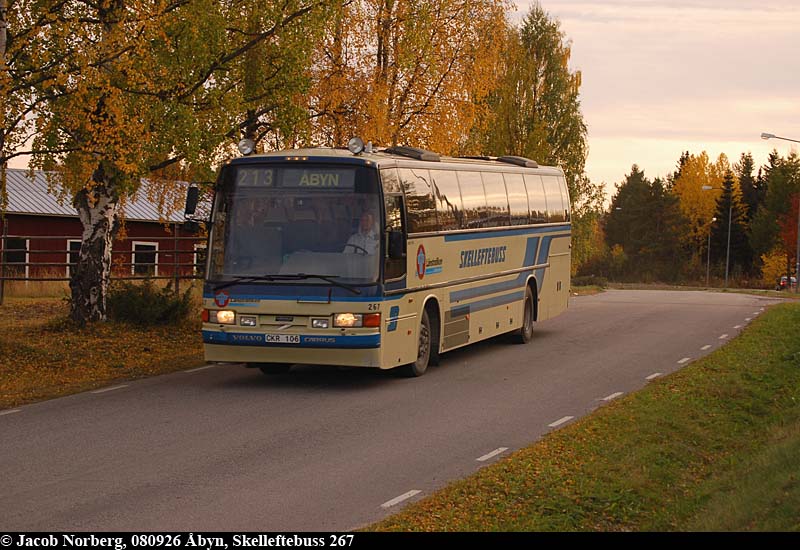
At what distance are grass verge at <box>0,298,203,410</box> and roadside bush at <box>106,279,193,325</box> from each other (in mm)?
282

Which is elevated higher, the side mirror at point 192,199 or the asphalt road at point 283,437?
the side mirror at point 192,199

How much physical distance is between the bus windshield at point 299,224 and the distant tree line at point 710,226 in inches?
3698

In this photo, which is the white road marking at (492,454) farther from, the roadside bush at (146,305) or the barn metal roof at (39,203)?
the barn metal roof at (39,203)

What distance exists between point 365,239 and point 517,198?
7.65 metres

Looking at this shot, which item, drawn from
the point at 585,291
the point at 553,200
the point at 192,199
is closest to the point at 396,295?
the point at 192,199

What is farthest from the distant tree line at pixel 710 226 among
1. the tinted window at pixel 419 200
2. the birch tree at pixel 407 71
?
the tinted window at pixel 419 200

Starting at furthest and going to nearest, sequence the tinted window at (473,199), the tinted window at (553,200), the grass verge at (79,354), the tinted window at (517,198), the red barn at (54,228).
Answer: the red barn at (54,228), the tinted window at (553,200), the tinted window at (517,198), the tinted window at (473,199), the grass verge at (79,354)

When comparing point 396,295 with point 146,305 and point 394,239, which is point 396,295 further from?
point 146,305

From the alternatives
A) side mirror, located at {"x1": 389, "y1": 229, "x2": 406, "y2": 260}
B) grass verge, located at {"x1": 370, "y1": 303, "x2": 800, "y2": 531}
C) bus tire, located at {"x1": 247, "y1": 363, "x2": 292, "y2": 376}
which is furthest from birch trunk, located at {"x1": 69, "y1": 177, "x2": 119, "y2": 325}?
grass verge, located at {"x1": 370, "y1": 303, "x2": 800, "y2": 531}

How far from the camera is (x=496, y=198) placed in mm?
22109

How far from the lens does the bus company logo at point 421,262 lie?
17.8 meters

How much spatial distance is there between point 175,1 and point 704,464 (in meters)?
12.4

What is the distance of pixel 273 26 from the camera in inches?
889
